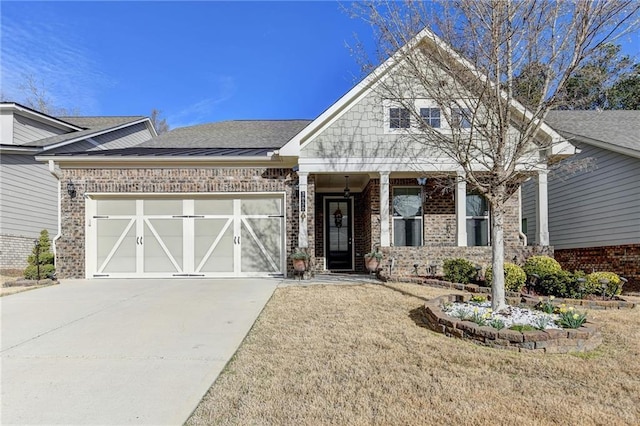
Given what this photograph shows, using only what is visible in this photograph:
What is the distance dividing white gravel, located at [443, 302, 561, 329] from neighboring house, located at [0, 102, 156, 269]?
12310 mm

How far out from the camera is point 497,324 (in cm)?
493

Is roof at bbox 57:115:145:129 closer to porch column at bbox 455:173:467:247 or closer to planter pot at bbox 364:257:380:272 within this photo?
planter pot at bbox 364:257:380:272

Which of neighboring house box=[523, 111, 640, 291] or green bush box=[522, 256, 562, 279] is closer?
green bush box=[522, 256, 562, 279]

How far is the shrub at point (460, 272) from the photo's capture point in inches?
347

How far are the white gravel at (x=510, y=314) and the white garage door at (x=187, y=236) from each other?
5.77 meters

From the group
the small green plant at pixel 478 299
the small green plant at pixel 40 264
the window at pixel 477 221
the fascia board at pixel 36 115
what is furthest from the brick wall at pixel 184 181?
the fascia board at pixel 36 115

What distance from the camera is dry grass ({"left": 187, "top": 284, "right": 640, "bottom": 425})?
311 cm

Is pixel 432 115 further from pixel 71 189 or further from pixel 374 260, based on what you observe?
pixel 71 189

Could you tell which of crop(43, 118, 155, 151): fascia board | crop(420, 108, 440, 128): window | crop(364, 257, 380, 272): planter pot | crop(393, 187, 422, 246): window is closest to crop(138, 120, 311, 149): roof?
crop(43, 118, 155, 151): fascia board

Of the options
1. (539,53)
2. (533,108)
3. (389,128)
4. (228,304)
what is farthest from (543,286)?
(228,304)

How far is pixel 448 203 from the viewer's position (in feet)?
38.1

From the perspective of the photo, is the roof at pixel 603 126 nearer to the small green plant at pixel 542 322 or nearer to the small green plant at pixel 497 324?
the small green plant at pixel 542 322

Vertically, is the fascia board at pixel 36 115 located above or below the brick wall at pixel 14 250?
above

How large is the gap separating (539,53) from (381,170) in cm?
513
